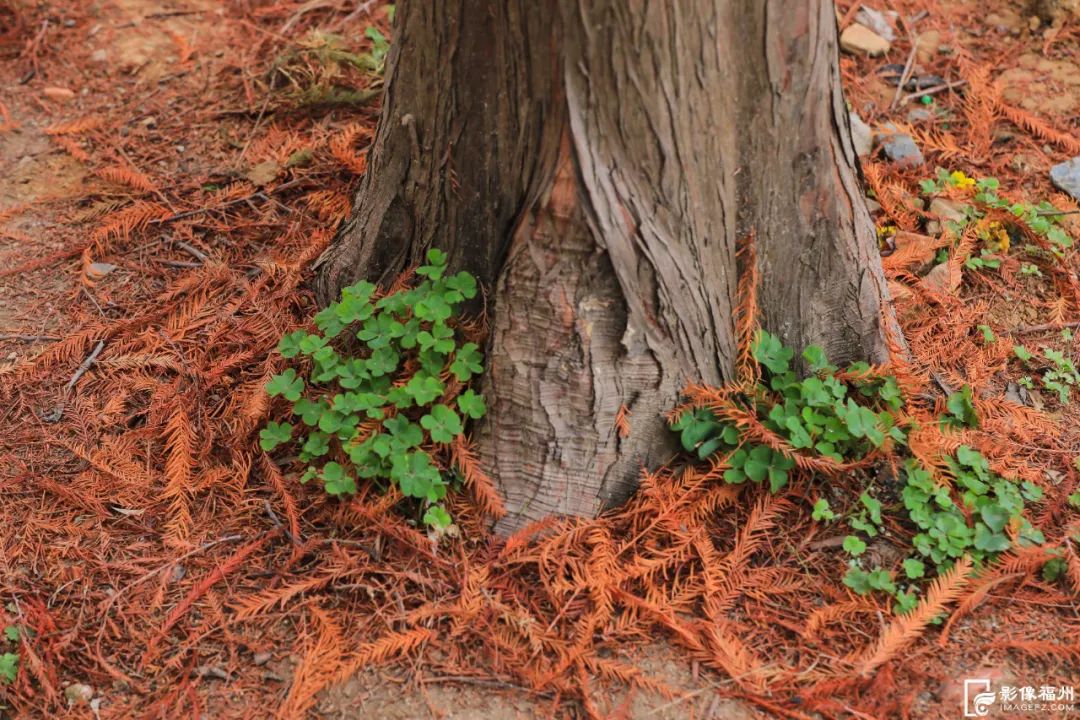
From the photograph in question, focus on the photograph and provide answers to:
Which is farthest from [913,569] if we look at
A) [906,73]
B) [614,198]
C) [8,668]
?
[906,73]

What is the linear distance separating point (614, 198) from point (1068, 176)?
2.35 meters

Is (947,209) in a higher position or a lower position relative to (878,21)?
lower

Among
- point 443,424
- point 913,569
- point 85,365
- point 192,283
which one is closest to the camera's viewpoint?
point 913,569

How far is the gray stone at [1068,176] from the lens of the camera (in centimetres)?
371

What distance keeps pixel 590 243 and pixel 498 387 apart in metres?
0.53

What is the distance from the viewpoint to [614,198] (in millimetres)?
2467

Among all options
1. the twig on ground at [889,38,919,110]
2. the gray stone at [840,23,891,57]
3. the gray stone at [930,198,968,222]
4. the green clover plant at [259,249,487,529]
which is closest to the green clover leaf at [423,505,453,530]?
the green clover plant at [259,249,487,529]

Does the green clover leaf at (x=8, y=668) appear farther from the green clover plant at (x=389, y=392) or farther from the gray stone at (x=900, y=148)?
the gray stone at (x=900, y=148)

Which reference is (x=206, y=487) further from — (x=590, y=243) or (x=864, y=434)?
(x=864, y=434)

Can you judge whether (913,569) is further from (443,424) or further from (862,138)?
(862,138)

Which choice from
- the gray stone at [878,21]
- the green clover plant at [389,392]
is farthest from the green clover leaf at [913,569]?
the gray stone at [878,21]

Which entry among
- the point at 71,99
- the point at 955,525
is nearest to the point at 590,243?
the point at 955,525

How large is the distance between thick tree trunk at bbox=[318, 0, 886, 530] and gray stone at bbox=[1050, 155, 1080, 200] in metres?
1.34

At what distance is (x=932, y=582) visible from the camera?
100 inches
